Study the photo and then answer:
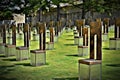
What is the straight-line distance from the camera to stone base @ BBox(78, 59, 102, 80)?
21.8 ft

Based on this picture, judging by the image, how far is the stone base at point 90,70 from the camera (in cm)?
665

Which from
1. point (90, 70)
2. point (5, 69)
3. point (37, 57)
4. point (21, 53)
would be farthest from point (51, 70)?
point (21, 53)

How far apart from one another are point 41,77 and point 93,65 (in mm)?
1616

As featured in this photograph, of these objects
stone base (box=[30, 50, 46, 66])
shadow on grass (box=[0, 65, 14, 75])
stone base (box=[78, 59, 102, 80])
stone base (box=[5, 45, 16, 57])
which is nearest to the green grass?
shadow on grass (box=[0, 65, 14, 75])

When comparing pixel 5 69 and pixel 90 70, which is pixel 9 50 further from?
pixel 90 70

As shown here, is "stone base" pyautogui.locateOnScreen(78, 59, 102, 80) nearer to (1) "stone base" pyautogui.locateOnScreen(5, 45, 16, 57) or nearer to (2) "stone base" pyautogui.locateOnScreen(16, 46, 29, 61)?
(2) "stone base" pyautogui.locateOnScreen(16, 46, 29, 61)

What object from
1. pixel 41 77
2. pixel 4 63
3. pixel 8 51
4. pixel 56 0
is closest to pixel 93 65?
pixel 41 77

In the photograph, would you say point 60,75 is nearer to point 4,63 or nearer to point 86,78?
point 86,78

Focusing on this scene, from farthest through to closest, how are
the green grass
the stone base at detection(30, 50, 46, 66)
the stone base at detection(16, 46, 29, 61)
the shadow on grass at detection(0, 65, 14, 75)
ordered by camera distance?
the stone base at detection(16, 46, 29, 61), the stone base at detection(30, 50, 46, 66), the shadow on grass at detection(0, 65, 14, 75), the green grass

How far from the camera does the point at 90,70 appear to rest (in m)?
6.63

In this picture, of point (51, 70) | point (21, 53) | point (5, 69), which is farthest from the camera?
point (21, 53)

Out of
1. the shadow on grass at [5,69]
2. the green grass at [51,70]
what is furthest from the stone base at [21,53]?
the shadow on grass at [5,69]

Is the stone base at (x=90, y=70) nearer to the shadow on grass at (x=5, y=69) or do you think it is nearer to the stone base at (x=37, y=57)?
the shadow on grass at (x=5, y=69)

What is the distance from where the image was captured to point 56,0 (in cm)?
3153
